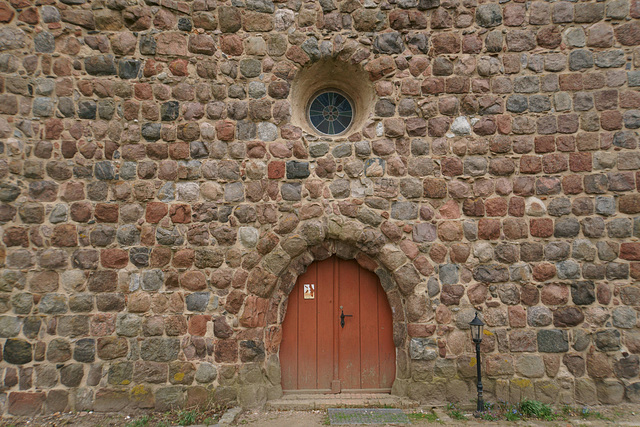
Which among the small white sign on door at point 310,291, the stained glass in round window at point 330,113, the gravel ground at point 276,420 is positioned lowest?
the gravel ground at point 276,420

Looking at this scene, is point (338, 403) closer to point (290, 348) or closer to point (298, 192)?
point (290, 348)

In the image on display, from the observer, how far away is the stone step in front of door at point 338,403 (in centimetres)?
439

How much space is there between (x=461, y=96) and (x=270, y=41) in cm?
248

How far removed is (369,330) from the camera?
4.77m

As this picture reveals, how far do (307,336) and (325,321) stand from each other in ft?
0.98

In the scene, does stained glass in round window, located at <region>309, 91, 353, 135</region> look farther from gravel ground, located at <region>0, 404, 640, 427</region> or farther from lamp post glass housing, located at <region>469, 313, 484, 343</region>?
gravel ground, located at <region>0, 404, 640, 427</region>

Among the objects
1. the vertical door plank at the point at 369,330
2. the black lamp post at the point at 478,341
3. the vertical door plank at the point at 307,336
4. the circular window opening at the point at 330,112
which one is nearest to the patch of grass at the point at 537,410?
the black lamp post at the point at 478,341

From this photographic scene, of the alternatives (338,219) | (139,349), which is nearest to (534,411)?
(338,219)

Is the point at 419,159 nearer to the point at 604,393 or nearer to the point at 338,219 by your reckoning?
the point at 338,219

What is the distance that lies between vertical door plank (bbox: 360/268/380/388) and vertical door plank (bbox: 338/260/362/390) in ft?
0.17

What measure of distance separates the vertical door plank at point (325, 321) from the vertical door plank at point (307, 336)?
5 centimetres

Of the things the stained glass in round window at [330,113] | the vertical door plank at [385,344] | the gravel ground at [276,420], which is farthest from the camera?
the stained glass in round window at [330,113]

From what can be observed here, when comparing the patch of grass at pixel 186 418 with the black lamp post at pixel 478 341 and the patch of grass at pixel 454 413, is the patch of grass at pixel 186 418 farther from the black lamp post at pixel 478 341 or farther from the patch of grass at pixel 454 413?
the black lamp post at pixel 478 341

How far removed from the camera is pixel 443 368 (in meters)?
4.40
